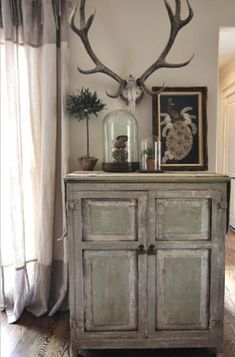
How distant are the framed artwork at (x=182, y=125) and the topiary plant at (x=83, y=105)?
0.45 metres

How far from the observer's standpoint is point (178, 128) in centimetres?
218

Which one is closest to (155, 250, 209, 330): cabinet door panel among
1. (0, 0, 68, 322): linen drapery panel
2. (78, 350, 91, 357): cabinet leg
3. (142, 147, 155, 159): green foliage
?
(78, 350, 91, 357): cabinet leg

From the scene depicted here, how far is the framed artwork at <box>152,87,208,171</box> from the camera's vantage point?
218 cm

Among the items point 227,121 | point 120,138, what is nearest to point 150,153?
point 120,138

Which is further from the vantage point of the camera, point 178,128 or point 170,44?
point 178,128

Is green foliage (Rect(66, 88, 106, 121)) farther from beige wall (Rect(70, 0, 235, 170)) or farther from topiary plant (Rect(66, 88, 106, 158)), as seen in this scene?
beige wall (Rect(70, 0, 235, 170))

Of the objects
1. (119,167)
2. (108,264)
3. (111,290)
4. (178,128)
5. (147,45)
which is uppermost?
(147,45)

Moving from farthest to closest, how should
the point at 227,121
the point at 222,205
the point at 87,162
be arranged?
1. the point at 227,121
2. the point at 87,162
3. the point at 222,205

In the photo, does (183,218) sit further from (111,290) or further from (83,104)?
(83,104)

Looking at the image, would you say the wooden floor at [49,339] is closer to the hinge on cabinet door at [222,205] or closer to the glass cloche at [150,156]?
the hinge on cabinet door at [222,205]

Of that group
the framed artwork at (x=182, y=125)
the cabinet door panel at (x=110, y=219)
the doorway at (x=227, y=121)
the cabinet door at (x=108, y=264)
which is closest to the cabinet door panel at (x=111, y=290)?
the cabinet door at (x=108, y=264)

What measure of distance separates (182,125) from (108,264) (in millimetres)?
1171

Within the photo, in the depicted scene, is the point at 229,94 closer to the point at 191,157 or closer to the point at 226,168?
the point at 226,168

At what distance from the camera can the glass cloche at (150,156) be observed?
1.96m
